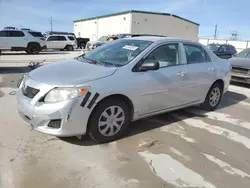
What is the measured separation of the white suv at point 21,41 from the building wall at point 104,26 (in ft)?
69.1

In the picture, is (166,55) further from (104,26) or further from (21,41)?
(104,26)

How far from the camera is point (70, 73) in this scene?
11.9 feet

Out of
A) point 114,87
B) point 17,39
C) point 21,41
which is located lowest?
point 114,87

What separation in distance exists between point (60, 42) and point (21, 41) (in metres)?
5.48

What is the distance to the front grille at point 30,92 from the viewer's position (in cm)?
343

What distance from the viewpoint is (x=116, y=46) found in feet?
15.3

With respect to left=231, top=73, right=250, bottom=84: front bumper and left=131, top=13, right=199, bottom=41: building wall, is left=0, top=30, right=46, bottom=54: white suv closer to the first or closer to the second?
left=231, top=73, right=250, bottom=84: front bumper

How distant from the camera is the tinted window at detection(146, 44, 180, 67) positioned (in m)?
4.28

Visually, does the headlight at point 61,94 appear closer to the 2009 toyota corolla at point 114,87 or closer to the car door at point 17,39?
the 2009 toyota corolla at point 114,87

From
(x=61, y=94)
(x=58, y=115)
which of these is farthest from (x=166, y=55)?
(x=58, y=115)

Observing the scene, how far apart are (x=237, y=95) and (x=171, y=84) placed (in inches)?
161

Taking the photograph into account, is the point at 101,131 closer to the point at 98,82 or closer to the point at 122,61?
the point at 98,82

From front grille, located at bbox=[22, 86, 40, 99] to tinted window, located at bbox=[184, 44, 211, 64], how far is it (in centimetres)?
284

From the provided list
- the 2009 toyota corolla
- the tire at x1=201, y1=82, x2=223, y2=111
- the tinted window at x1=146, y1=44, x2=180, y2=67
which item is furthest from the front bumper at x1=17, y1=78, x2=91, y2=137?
the tire at x1=201, y1=82, x2=223, y2=111
